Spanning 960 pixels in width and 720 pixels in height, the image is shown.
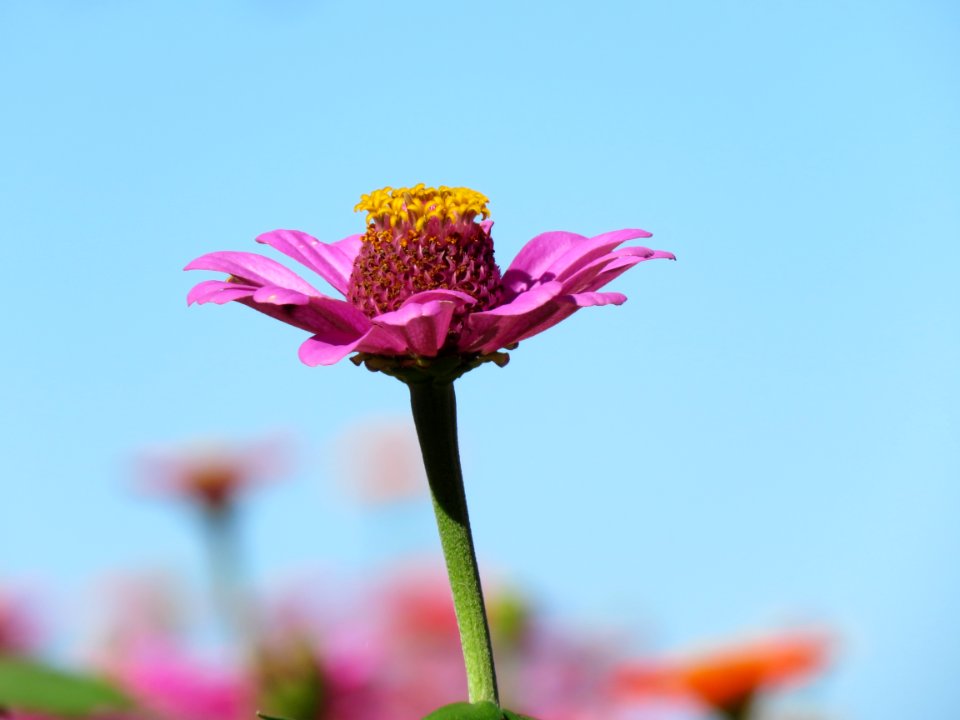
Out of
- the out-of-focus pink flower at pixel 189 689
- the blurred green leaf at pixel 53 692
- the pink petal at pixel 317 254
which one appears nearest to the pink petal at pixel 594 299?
the pink petal at pixel 317 254

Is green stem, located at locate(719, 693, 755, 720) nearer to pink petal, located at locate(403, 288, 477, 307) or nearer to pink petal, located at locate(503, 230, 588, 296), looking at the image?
pink petal, located at locate(503, 230, 588, 296)

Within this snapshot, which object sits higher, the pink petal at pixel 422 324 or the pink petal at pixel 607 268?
the pink petal at pixel 607 268

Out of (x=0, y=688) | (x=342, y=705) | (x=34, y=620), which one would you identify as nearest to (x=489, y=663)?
(x=0, y=688)

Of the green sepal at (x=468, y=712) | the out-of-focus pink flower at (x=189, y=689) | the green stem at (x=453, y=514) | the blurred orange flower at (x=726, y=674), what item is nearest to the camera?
the green sepal at (x=468, y=712)

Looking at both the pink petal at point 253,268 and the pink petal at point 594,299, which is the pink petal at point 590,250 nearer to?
the pink petal at point 594,299

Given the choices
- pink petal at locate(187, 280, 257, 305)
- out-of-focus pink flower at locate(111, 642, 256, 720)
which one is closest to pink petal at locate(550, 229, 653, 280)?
pink petal at locate(187, 280, 257, 305)

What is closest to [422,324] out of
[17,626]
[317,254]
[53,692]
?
[317,254]

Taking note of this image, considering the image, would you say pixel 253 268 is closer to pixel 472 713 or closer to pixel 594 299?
pixel 594 299
